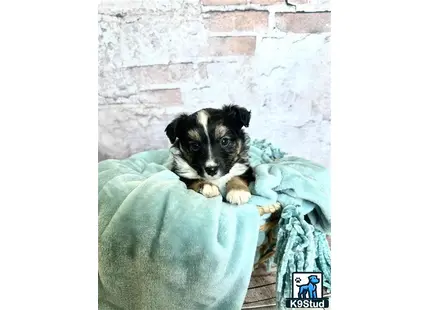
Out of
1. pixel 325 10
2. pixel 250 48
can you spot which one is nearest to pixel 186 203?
pixel 250 48

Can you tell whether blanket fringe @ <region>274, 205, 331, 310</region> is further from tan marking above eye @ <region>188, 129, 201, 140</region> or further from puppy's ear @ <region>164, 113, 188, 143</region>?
puppy's ear @ <region>164, 113, 188, 143</region>

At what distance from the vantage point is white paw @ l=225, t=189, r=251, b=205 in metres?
2.49

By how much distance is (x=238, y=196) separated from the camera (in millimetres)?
2506

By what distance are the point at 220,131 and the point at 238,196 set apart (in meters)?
0.35

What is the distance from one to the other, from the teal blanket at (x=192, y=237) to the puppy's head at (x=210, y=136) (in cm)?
17

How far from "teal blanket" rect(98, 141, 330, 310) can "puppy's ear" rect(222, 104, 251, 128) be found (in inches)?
9.8

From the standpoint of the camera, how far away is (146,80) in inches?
104

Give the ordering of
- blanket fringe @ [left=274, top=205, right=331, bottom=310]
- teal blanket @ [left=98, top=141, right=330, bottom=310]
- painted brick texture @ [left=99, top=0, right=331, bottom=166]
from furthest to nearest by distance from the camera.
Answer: painted brick texture @ [left=99, top=0, right=331, bottom=166] → blanket fringe @ [left=274, top=205, right=331, bottom=310] → teal blanket @ [left=98, top=141, right=330, bottom=310]

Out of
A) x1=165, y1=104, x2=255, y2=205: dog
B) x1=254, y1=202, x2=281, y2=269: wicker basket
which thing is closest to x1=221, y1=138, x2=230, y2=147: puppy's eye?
x1=165, y1=104, x2=255, y2=205: dog

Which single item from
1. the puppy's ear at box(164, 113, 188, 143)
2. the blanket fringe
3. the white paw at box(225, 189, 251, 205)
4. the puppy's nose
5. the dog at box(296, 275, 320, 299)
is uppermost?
the puppy's ear at box(164, 113, 188, 143)

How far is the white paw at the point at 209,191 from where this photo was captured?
2576 mm

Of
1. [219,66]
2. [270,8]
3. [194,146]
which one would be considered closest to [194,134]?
[194,146]

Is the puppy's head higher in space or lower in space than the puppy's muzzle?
higher

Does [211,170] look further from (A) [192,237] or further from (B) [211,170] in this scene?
(A) [192,237]
